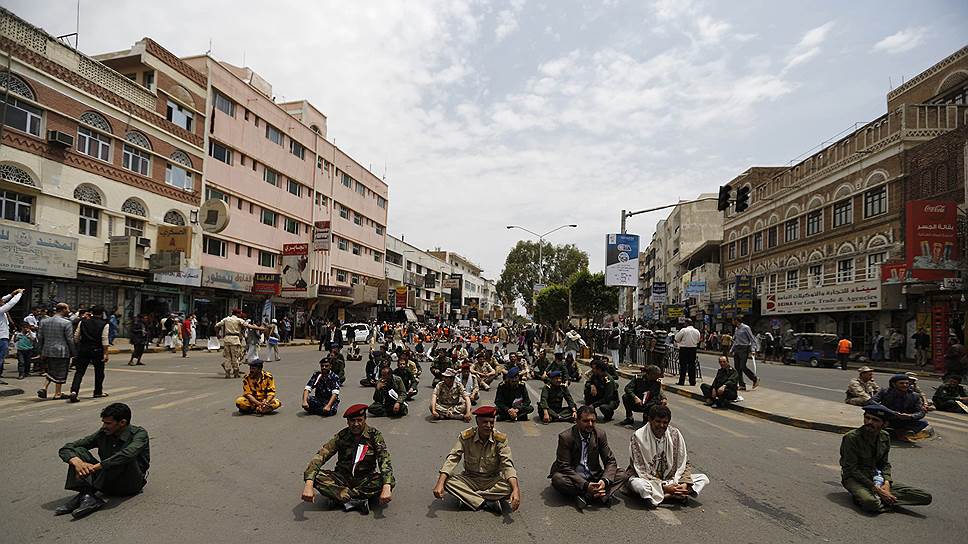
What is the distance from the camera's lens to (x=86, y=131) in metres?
25.8

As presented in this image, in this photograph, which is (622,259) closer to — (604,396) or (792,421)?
(792,421)

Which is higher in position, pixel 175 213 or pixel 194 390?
pixel 175 213

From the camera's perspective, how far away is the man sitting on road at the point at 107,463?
5329mm

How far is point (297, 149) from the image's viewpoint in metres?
45.9

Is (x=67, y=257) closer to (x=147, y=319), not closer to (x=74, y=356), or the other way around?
(x=147, y=319)

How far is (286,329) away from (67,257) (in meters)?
14.4

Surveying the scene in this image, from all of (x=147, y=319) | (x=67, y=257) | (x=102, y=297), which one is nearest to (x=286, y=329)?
(x=147, y=319)

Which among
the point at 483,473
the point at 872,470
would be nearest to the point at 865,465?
the point at 872,470

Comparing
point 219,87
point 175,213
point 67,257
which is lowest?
point 67,257

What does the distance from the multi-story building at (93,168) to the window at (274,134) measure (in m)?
7.73

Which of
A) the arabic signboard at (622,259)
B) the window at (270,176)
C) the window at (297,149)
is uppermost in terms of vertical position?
the window at (297,149)

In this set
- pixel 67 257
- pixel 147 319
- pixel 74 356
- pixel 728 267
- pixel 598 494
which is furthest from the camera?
pixel 728 267

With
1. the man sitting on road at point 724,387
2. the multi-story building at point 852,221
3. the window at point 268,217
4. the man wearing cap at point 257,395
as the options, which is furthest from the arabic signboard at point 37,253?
the multi-story building at point 852,221

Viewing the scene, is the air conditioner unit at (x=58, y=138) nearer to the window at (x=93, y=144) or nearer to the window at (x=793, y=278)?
the window at (x=93, y=144)
